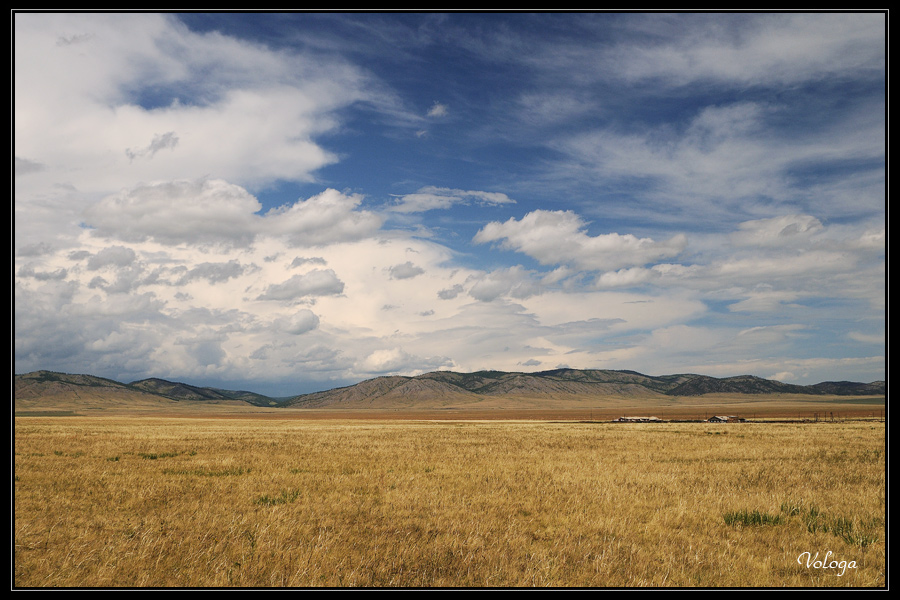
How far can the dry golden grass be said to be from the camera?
862 cm

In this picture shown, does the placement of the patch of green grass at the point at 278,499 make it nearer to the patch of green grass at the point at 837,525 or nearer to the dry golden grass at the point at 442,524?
the dry golden grass at the point at 442,524

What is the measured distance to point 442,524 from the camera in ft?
38.5

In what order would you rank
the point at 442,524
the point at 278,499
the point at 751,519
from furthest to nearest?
1. the point at 278,499
2. the point at 751,519
3. the point at 442,524

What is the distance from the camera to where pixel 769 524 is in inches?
471

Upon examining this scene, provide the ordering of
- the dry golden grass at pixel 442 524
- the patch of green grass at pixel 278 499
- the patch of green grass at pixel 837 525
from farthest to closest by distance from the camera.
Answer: the patch of green grass at pixel 278 499 < the patch of green grass at pixel 837 525 < the dry golden grass at pixel 442 524

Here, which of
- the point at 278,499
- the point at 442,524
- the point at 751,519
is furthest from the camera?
the point at 278,499

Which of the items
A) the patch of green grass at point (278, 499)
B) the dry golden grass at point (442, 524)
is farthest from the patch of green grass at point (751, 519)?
the patch of green grass at point (278, 499)

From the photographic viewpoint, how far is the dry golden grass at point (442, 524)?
8617 mm

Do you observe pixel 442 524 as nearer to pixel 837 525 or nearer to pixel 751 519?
pixel 751 519

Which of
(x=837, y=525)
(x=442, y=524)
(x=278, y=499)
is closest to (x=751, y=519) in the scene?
(x=837, y=525)

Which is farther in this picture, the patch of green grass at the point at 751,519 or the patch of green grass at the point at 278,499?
the patch of green grass at the point at 278,499
